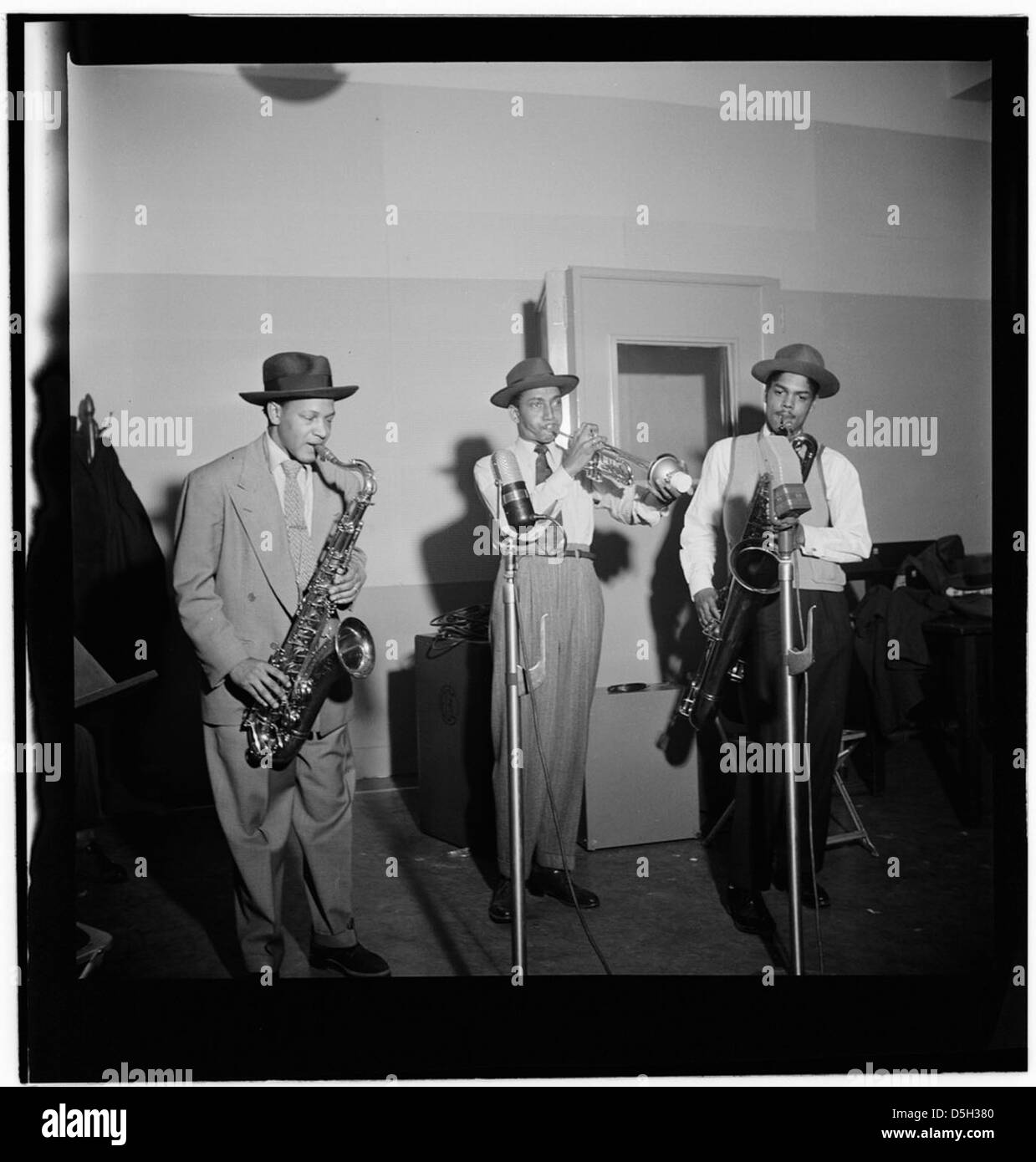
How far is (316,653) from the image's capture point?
2973 mm

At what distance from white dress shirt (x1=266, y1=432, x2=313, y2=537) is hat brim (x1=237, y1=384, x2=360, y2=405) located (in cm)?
12

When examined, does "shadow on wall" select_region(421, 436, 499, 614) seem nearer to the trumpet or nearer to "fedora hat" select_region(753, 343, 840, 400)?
the trumpet

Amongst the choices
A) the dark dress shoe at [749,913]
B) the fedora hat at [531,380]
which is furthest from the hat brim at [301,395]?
the dark dress shoe at [749,913]

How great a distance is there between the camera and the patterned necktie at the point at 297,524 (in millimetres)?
2973

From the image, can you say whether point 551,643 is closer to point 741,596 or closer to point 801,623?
point 741,596

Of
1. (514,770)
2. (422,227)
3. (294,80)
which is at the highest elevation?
(294,80)

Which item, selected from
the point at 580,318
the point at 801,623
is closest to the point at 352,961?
the point at 801,623

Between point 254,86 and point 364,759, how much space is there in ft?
11.2

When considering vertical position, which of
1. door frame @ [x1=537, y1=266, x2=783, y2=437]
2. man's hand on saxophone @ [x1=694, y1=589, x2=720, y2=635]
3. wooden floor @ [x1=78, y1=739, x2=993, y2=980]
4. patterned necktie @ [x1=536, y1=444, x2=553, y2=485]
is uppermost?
door frame @ [x1=537, y1=266, x2=783, y2=437]

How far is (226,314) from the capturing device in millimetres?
5020

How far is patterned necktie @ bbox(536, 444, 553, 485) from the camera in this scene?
3754mm

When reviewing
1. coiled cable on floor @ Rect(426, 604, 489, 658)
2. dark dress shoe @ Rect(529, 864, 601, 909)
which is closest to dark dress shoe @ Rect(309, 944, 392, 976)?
dark dress shoe @ Rect(529, 864, 601, 909)

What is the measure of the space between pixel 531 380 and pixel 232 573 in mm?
1330

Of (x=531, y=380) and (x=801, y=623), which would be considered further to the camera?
(x=531, y=380)
